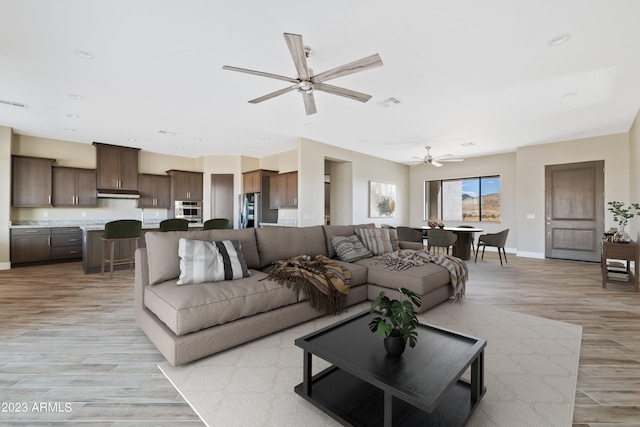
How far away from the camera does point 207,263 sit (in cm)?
251

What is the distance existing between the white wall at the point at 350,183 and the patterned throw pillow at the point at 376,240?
2.19 m

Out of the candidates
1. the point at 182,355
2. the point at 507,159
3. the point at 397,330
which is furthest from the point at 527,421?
the point at 507,159

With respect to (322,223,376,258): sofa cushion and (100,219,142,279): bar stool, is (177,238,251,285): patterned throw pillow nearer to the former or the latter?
(322,223,376,258): sofa cushion

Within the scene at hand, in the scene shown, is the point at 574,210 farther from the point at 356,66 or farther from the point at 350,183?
the point at 356,66

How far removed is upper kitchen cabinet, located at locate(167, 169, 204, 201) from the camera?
7766 millimetres

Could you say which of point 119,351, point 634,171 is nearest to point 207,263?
point 119,351

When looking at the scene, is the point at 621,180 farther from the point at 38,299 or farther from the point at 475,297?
the point at 38,299

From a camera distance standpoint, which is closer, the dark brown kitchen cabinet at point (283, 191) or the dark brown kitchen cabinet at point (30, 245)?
the dark brown kitchen cabinet at point (30, 245)

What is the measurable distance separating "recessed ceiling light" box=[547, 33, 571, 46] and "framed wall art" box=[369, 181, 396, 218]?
18.1 feet

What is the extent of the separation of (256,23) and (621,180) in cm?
775

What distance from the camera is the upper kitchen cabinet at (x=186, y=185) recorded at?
7766mm

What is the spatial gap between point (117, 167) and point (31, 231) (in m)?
2.12

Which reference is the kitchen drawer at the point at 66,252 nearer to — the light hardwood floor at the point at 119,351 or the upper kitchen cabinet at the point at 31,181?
the upper kitchen cabinet at the point at 31,181

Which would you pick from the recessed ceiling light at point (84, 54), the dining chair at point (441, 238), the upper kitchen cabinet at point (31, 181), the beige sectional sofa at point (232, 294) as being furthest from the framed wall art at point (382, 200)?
the upper kitchen cabinet at point (31, 181)
